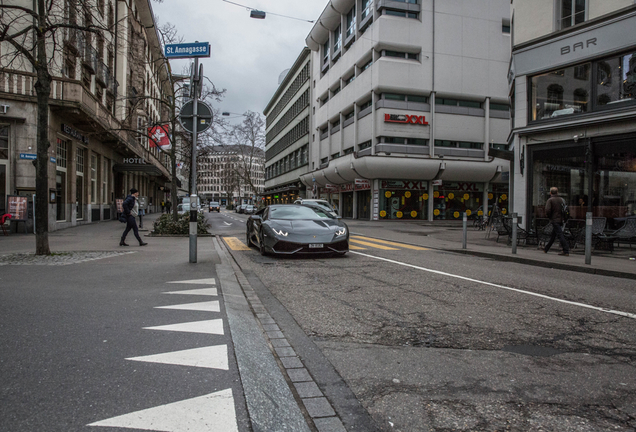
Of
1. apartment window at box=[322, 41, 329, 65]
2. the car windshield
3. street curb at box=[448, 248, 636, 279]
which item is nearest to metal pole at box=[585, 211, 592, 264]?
street curb at box=[448, 248, 636, 279]

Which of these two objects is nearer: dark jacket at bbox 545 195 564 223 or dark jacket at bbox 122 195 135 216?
dark jacket at bbox 545 195 564 223

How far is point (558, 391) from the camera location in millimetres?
2939

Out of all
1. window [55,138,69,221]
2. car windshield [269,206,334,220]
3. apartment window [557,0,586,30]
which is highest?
apartment window [557,0,586,30]

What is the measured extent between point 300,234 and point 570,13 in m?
11.8

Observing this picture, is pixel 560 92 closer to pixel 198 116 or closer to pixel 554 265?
pixel 554 265

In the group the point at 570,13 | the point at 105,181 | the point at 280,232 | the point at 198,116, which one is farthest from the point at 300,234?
the point at 105,181

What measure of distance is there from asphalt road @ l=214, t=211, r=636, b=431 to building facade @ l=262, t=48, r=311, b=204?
47.9m

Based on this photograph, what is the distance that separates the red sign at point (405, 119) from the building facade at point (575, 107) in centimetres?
1872

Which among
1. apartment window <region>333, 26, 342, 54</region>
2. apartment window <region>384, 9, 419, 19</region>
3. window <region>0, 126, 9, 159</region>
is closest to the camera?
window <region>0, 126, 9, 159</region>

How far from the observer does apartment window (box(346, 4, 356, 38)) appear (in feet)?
131

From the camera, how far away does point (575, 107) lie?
14.0 m

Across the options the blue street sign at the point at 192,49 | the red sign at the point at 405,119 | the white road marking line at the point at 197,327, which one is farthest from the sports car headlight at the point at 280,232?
the red sign at the point at 405,119

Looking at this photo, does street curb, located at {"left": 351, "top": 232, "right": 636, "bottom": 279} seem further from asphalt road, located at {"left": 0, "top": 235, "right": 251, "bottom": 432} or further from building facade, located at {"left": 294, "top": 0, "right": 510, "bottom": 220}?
building facade, located at {"left": 294, "top": 0, "right": 510, "bottom": 220}

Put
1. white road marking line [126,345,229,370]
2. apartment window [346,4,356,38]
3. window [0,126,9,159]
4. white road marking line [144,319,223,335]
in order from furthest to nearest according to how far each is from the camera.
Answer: apartment window [346,4,356,38] → window [0,126,9,159] → white road marking line [144,319,223,335] → white road marking line [126,345,229,370]
